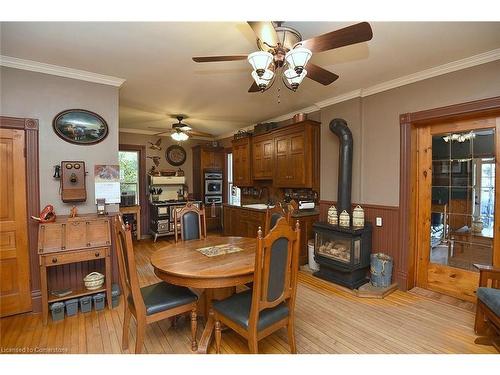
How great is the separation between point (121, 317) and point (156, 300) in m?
0.92

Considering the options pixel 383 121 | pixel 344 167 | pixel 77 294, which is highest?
pixel 383 121

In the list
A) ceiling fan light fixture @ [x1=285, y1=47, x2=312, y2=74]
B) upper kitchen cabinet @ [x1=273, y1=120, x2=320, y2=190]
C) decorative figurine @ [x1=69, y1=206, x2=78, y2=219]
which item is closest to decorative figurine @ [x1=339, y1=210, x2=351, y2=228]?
upper kitchen cabinet @ [x1=273, y1=120, x2=320, y2=190]

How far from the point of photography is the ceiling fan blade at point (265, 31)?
4.73ft

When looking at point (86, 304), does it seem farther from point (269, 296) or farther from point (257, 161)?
point (257, 161)

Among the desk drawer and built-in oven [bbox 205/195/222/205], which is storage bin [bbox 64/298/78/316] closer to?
the desk drawer

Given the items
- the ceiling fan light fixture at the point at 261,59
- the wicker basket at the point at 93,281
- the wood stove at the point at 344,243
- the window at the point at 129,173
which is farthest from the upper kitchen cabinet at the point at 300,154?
the window at the point at 129,173

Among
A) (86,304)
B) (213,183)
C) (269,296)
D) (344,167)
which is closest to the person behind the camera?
(269,296)

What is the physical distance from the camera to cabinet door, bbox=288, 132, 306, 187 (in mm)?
3984

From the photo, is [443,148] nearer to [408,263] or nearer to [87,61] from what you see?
[408,263]

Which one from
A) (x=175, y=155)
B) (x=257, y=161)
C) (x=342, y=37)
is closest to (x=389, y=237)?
(x=342, y=37)

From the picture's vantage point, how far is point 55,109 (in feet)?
8.71

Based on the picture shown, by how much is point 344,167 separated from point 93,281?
337 centimetres

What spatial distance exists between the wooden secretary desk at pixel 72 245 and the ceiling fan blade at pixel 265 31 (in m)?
2.37

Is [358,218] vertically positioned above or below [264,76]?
below
